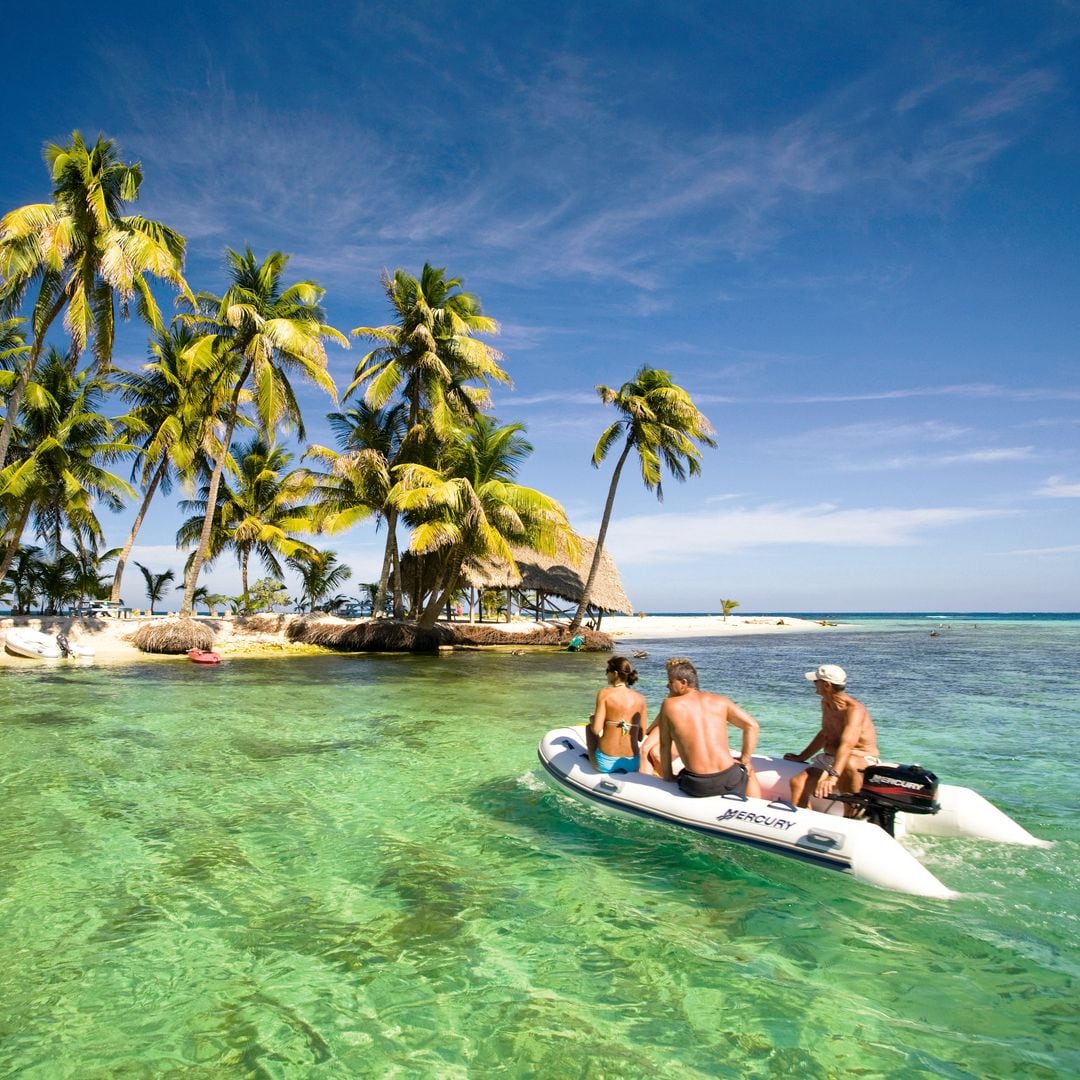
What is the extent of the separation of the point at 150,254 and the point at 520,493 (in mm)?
12812

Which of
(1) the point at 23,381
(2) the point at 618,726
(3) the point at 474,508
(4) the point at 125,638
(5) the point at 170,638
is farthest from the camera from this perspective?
(3) the point at 474,508

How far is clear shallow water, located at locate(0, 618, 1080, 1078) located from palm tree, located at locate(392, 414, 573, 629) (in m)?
14.5

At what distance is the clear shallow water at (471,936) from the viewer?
9.67 ft

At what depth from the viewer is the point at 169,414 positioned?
922 inches

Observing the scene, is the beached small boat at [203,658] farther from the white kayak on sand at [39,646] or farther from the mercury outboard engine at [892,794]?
the mercury outboard engine at [892,794]

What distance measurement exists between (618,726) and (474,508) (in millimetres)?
17442

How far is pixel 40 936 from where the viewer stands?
3885 millimetres

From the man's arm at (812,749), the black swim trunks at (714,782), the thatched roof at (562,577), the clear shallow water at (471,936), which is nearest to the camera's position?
the clear shallow water at (471,936)

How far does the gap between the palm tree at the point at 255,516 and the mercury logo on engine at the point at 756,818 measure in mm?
24236

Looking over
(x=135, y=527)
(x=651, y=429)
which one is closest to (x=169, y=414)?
(x=135, y=527)

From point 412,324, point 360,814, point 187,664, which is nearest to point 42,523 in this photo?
point 187,664

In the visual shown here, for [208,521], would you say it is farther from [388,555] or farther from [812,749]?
[812,749]

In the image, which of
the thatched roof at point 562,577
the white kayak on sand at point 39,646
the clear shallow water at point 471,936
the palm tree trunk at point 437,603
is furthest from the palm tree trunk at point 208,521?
the clear shallow water at point 471,936

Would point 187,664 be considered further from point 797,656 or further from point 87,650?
point 797,656
